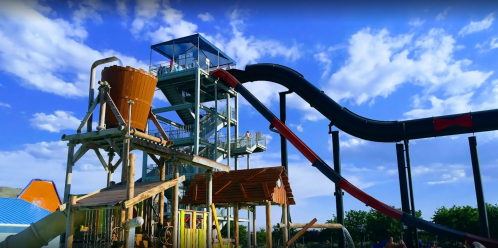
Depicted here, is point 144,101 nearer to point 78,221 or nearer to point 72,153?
point 72,153

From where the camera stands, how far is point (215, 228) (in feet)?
58.2

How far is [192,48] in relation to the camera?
132 feet

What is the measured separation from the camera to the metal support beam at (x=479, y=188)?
83.6 feet

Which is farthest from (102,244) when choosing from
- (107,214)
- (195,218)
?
(195,218)

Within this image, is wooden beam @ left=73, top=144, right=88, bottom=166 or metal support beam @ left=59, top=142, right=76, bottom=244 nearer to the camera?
metal support beam @ left=59, top=142, right=76, bottom=244

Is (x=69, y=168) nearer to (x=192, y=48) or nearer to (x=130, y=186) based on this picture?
(x=130, y=186)

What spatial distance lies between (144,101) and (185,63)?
74.4 ft

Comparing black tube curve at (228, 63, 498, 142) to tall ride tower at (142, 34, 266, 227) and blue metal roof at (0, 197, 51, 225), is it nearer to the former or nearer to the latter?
tall ride tower at (142, 34, 266, 227)

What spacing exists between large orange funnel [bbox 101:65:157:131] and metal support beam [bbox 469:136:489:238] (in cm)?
2033

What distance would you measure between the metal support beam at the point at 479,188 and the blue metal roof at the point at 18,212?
25719mm

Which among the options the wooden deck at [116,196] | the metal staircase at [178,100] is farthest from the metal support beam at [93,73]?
the metal staircase at [178,100]

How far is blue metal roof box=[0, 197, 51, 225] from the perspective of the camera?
22.6 metres

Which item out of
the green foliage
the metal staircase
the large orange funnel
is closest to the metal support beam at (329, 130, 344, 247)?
the metal staircase

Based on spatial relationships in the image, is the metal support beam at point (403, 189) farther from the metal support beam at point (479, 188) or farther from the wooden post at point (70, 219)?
the wooden post at point (70, 219)
